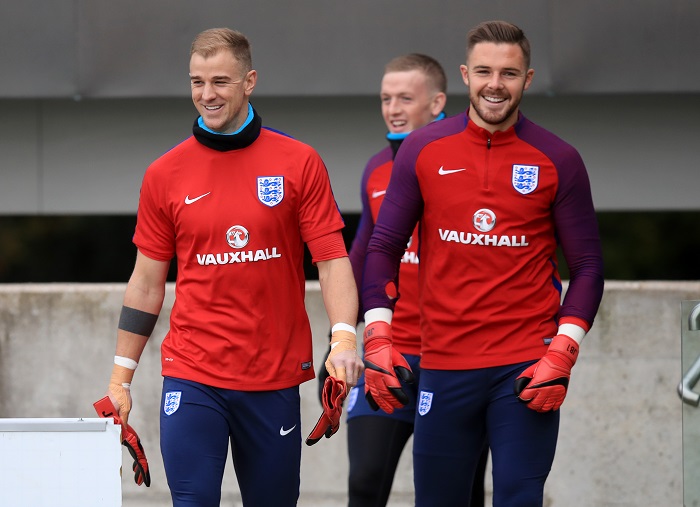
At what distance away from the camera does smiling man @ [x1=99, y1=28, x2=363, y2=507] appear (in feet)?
15.0

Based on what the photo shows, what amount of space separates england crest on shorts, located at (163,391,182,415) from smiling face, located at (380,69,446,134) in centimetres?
198

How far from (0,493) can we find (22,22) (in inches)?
148

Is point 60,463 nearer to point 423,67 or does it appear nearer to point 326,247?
point 326,247

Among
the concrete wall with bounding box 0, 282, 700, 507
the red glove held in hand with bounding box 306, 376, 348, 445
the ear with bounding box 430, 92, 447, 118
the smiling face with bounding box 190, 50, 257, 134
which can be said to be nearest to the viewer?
the red glove held in hand with bounding box 306, 376, 348, 445

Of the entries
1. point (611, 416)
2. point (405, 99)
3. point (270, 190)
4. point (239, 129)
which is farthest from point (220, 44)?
point (611, 416)

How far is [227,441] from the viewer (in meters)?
4.64

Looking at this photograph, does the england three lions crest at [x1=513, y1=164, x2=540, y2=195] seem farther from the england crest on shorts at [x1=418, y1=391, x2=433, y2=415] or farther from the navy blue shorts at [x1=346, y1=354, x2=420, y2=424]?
the navy blue shorts at [x1=346, y1=354, x2=420, y2=424]

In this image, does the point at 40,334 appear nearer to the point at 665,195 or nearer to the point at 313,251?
the point at 313,251

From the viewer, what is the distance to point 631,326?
6977mm

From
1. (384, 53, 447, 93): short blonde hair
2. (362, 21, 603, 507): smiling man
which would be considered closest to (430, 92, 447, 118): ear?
(384, 53, 447, 93): short blonde hair

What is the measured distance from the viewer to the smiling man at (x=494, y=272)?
4.73 m

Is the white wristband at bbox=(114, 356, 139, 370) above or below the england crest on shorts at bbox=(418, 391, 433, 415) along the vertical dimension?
above

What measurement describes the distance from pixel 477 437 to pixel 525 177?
1.03m

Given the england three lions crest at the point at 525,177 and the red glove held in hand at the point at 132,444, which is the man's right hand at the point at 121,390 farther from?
the england three lions crest at the point at 525,177
